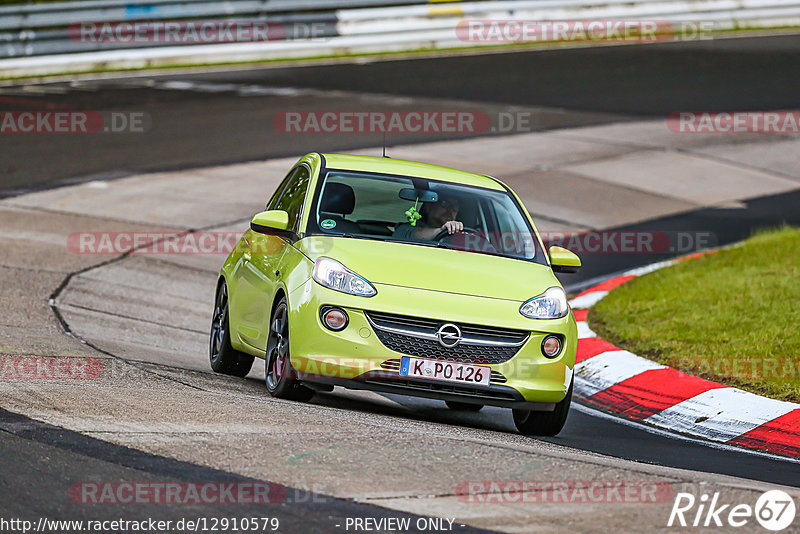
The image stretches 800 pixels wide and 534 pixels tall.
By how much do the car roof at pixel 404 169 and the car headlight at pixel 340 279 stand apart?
134 centimetres

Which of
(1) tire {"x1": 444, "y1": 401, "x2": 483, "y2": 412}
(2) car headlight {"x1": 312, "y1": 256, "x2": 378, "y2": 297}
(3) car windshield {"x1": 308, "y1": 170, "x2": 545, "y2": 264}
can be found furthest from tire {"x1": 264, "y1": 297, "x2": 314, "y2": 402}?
(1) tire {"x1": 444, "y1": 401, "x2": 483, "y2": 412}

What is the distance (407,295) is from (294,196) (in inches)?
73.4

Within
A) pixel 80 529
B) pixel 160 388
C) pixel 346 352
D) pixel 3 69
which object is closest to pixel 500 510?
pixel 80 529

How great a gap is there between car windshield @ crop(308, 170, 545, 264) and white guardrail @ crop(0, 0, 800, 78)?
1832 cm

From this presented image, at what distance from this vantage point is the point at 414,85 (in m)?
25.5

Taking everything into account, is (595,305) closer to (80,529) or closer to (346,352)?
(346,352)

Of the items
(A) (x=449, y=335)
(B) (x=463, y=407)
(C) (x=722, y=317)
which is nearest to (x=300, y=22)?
(C) (x=722, y=317)

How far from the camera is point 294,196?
9273 millimetres

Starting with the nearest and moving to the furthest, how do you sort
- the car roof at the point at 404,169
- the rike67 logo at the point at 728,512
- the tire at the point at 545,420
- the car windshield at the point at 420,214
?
the rike67 logo at the point at 728,512 < the tire at the point at 545,420 < the car windshield at the point at 420,214 < the car roof at the point at 404,169

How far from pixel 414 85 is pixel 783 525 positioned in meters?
20.6

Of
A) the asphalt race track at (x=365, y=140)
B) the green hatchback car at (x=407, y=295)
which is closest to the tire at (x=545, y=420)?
the green hatchback car at (x=407, y=295)

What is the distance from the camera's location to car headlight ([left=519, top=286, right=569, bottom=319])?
7941 mm

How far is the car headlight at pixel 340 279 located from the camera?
7.75 m

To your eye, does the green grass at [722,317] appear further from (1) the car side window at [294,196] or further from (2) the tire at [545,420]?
(1) the car side window at [294,196]
